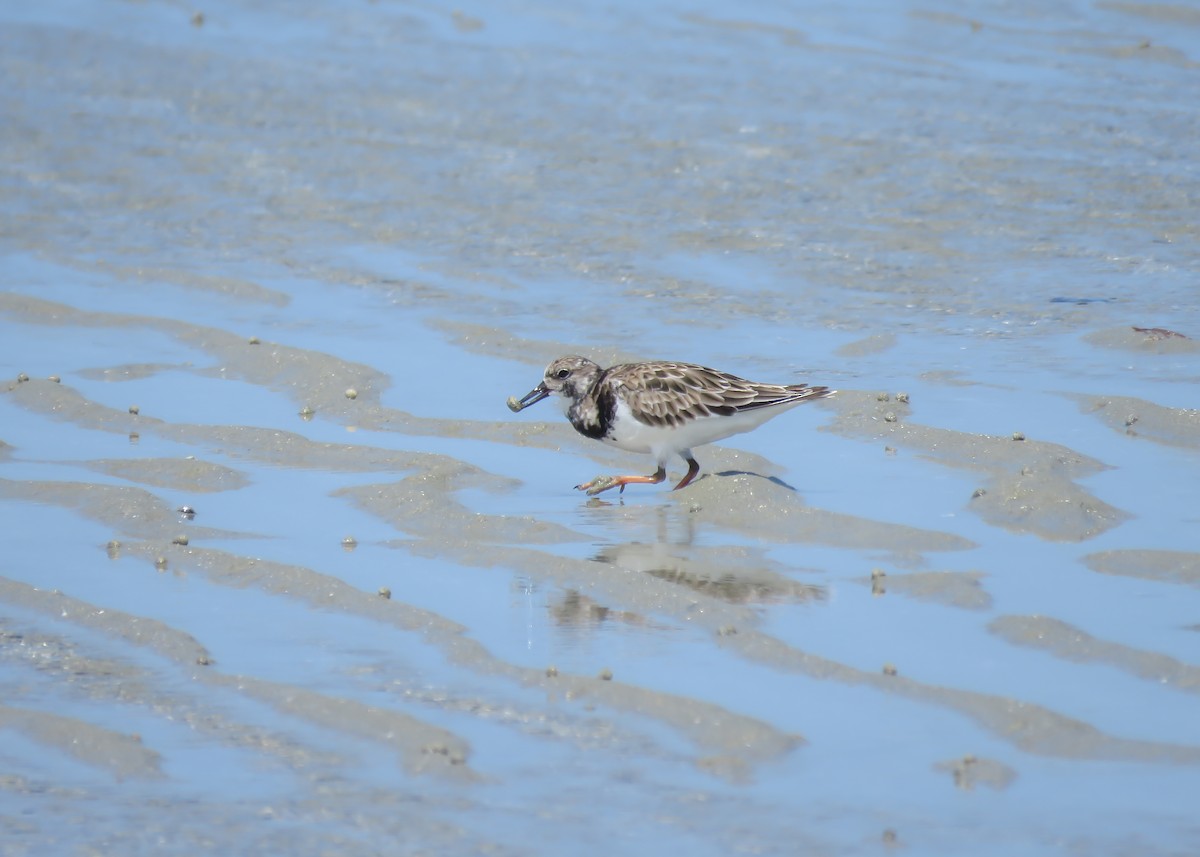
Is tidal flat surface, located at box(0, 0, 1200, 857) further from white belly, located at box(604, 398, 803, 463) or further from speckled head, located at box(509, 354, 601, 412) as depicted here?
speckled head, located at box(509, 354, 601, 412)

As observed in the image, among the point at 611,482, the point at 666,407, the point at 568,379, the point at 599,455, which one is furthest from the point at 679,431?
the point at 599,455

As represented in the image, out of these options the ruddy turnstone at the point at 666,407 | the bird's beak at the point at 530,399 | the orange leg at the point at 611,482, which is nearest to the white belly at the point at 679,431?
the ruddy turnstone at the point at 666,407

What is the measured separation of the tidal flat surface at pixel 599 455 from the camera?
630 cm

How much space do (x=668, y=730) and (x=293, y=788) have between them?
1.39 m

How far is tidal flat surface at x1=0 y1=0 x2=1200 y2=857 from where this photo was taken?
6301mm

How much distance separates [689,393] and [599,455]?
4.06ft

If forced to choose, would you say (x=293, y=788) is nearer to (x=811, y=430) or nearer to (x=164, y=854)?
(x=164, y=854)

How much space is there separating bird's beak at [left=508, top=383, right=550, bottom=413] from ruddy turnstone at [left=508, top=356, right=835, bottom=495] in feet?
0.65

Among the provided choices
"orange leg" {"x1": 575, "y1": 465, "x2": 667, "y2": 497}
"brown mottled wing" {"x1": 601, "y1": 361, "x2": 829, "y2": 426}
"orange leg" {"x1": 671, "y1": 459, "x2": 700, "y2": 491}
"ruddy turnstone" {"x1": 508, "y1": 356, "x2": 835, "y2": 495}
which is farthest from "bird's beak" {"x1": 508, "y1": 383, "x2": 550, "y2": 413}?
"orange leg" {"x1": 671, "y1": 459, "x2": 700, "y2": 491}

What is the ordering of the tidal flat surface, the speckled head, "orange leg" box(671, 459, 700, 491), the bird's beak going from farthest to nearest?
the bird's beak
the speckled head
"orange leg" box(671, 459, 700, 491)
the tidal flat surface

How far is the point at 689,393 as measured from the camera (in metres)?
10.3

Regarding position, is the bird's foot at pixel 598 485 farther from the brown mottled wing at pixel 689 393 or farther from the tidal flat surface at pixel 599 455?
the brown mottled wing at pixel 689 393

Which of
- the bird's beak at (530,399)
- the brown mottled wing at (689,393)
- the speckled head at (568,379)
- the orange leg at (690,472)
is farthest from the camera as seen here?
the bird's beak at (530,399)

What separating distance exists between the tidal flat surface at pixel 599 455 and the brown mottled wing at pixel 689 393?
486 mm
